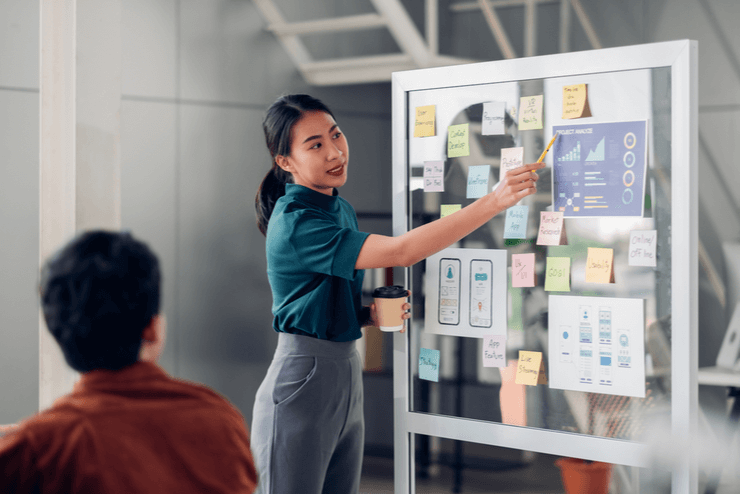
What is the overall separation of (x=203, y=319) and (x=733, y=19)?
307cm

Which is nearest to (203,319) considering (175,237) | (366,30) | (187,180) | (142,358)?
(175,237)

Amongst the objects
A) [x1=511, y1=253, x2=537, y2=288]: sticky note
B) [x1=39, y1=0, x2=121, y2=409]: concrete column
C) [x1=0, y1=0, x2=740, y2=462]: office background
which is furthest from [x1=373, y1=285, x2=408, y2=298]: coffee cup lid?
[x1=0, y1=0, x2=740, y2=462]: office background

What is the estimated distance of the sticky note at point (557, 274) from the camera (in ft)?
6.08

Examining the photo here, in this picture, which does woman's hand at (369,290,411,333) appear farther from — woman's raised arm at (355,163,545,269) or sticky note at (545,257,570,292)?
sticky note at (545,257,570,292)

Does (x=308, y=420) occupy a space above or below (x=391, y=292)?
below

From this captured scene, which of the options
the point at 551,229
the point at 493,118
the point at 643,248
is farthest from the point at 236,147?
the point at 643,248

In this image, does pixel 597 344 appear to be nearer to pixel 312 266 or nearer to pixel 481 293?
pixel 481 293

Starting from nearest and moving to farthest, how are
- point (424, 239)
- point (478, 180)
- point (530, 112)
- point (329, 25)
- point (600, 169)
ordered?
point (424, 239) < point (600, 169) < point (530, 112) < point (478, 180) < point (329, 25)

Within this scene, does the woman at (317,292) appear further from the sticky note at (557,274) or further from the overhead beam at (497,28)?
the overhead beam at (497,28)

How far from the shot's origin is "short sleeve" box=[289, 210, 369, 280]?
66.1 inches

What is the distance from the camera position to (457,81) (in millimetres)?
2014

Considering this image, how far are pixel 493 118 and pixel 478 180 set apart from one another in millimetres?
185

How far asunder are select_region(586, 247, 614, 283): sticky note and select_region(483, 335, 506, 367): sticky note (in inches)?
12.3

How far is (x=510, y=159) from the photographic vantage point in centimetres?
194
